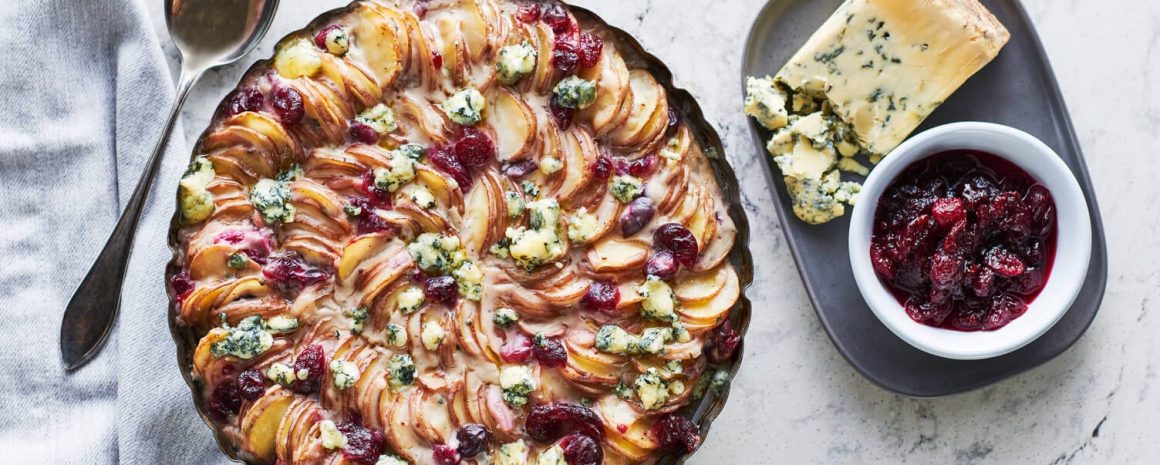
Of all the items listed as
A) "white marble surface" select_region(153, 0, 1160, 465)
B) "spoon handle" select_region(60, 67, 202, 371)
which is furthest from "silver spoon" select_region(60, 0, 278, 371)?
"white marble surface" select_region(153, 0, 1160, 465)

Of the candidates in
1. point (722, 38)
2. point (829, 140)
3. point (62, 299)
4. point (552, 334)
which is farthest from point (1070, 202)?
point (62, 299)

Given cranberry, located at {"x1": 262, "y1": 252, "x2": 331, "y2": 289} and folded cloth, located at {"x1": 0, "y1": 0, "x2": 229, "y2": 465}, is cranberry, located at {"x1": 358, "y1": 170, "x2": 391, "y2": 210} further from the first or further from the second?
folded cloth, located at {"x1": 0, "y1": 0, "x2": 229, "y2": 465}

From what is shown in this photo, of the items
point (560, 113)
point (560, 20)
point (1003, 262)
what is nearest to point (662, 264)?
point (560, 113)

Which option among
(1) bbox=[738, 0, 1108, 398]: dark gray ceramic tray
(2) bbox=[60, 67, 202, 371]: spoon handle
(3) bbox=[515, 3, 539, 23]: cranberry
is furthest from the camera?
(1) bbox=[738, 0, 1108, 398]: dark gray ceramic tray

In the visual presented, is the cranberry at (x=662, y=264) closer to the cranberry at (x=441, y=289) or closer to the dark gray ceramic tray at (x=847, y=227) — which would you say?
the cranberry at (x=441, y=289)

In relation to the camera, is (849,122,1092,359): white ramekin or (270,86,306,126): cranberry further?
(849,122,1092,359): white ramekin
